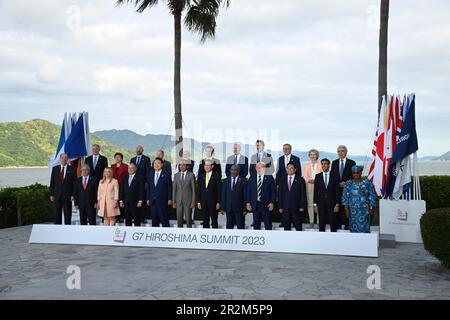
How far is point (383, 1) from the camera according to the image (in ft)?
41.4

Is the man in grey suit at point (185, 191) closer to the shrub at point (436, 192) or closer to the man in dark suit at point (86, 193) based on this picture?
the man in dark suit at point (86, 193)

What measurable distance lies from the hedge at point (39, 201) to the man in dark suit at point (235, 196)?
3.14m

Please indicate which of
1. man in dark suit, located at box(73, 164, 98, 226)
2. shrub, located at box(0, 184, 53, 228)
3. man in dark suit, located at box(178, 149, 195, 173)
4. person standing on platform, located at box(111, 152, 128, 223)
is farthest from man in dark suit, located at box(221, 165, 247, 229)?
shrub, located at box(0, 184, 53, 228)

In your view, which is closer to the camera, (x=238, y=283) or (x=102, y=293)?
(x=102, y=293)

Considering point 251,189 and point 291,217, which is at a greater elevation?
point 251,189

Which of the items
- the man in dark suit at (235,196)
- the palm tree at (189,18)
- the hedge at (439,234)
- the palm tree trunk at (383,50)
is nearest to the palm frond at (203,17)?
the palm tree at (189,18)

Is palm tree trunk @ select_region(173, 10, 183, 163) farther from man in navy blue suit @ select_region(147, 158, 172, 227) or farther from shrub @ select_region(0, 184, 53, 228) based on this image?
man in navy blue suit @ select_region(147, 158, 172, 227)

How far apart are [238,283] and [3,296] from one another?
9.32 feet

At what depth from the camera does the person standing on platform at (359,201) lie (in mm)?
8414

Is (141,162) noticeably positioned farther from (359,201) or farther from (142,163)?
(359,201)

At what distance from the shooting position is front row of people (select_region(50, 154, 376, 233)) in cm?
915

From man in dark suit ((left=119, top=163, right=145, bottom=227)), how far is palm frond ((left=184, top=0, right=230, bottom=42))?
23.3 feet
